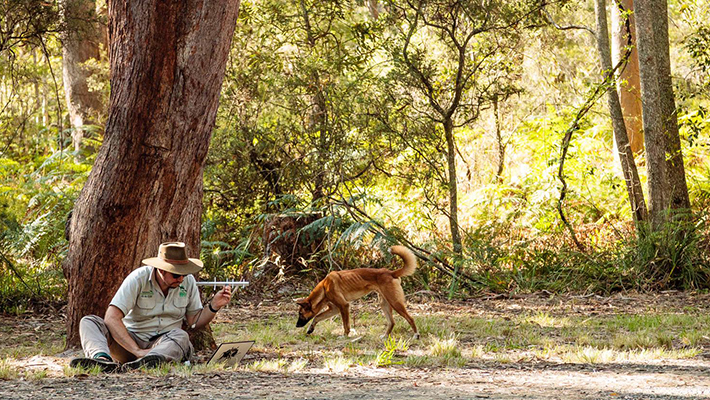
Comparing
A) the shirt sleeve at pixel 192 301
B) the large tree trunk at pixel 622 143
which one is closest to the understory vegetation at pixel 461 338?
the shirt sleeve at pixel 192 301

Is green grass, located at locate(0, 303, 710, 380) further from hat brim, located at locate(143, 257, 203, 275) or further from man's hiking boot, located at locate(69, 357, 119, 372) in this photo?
hat brim, located at locate(143, 257, 203, 275)

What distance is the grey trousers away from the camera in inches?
295

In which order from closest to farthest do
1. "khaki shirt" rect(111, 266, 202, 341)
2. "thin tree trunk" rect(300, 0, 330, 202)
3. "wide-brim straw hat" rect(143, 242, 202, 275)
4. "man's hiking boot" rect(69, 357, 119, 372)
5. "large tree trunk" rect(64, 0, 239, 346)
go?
"man's hiking boot" rect(69, 357, 119, 372)
"wide-brim straw hat" rect(143, 242, 202, 275)
"khaki shirt" rect(111, 266, 202, 341)
"large tree trunk" rect(64, 0, 239, 346)
"thin tree trunk" rect(300, 0, 330, 202)

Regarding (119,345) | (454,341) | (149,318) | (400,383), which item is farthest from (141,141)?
(454,341)

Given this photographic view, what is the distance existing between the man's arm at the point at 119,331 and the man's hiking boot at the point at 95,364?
0.76 ft

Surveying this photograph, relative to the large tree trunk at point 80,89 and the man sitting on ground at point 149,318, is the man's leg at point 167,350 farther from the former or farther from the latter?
the large tree trunk at point 80,89

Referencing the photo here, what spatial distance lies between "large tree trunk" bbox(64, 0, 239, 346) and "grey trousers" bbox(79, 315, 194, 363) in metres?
0.45

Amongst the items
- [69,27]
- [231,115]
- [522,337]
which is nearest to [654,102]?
[522,337]

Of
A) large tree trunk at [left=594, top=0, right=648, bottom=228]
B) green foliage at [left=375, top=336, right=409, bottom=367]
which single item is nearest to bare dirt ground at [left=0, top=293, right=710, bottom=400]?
green foliage at [left=375, top=336, right=409, bottom=367]

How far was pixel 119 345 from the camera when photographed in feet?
25.3

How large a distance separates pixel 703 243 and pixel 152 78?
32.3 feet

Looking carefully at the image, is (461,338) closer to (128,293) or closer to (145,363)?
(145,363)

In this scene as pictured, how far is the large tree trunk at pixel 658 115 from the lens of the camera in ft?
44.5

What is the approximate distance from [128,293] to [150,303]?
0.31 meters
